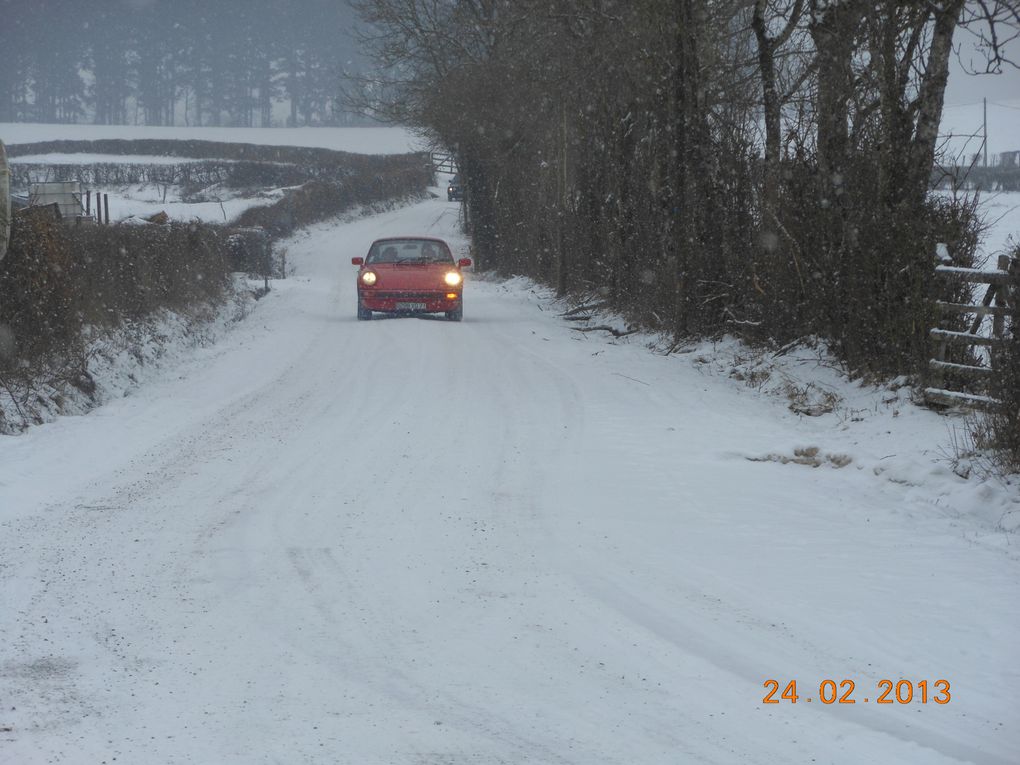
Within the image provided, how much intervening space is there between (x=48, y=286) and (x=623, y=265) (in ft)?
36.9

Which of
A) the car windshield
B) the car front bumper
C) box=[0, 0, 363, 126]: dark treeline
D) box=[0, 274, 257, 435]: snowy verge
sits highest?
box=[0, 0, 363, 126]: dark treeline

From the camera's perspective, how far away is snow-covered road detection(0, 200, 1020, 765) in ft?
13.7

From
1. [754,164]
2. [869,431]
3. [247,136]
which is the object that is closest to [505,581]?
[869,431]

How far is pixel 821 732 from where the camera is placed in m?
4.16

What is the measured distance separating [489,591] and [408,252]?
16417 millimetres

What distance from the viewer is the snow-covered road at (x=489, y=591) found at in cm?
418

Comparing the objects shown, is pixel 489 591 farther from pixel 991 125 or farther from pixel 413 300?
pixel 991 125

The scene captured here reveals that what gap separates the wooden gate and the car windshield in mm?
12758

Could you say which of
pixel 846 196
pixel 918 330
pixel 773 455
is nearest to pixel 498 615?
pixel 773 455

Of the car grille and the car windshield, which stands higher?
the car windshield

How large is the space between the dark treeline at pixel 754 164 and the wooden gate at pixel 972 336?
0.56m

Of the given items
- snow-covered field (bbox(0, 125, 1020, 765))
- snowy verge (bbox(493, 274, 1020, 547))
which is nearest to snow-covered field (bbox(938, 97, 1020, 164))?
snowy verge (bbox(493, 274, 1020, 547))

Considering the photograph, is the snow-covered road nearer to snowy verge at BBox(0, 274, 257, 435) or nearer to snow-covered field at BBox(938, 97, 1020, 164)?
snowy verge at BBox(0, 274, 257, 435)

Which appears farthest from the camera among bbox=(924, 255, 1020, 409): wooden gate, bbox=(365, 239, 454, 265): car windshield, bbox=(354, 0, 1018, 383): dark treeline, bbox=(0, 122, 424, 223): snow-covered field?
bbox=(0, 122, 424, 223): snow-covered field
